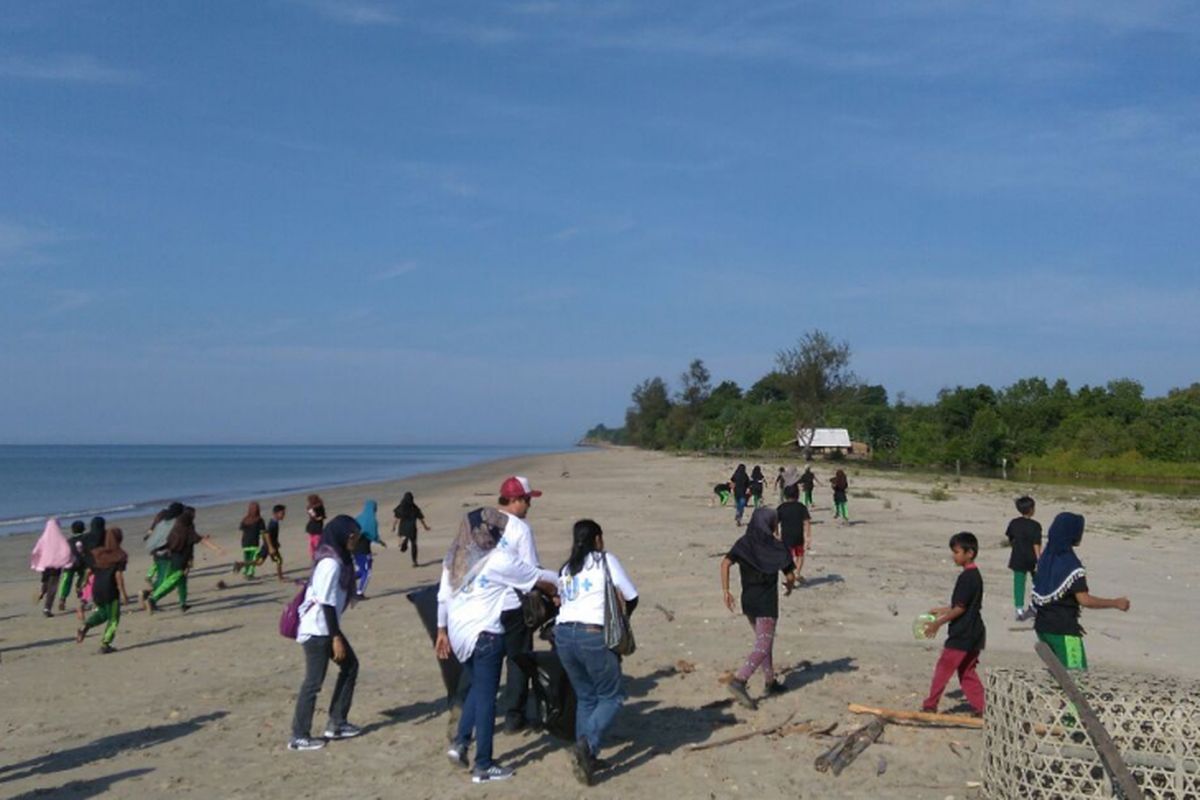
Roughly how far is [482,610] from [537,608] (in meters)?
0.63

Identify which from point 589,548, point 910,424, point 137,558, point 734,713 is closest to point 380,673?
point 734,713

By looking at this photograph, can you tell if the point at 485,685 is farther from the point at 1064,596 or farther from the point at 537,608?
the point at 1064,596

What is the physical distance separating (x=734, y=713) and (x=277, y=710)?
3.96m

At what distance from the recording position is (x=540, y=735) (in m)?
7.93

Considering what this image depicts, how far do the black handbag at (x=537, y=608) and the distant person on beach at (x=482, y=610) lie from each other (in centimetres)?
10

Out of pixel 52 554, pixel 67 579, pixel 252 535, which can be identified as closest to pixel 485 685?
pixel 52 554

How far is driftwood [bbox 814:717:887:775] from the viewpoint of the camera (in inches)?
275

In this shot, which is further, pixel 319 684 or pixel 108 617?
pixel 108 617

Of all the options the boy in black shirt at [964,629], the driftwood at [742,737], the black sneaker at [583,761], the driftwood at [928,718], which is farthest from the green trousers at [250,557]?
the boy in black shirt at [964,629]

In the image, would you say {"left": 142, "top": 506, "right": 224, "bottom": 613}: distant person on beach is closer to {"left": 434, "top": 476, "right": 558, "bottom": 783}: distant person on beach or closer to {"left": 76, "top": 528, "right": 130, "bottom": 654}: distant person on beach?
{"left": 76, "top": 528, "right": 130, "bottom": 654}: distant person on beach

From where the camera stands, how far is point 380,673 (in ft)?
33.3

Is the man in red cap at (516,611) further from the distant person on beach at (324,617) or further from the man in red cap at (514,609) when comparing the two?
the distant person on beach at (324,617)

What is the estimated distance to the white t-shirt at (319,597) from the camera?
734 centimetres

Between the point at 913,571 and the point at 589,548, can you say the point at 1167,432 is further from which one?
the point at 589,548
